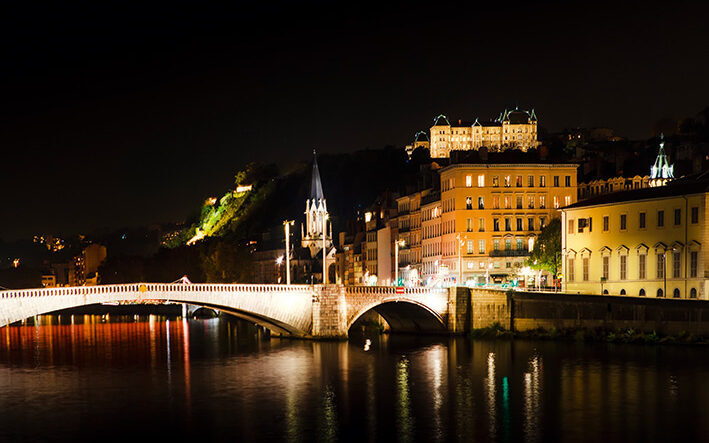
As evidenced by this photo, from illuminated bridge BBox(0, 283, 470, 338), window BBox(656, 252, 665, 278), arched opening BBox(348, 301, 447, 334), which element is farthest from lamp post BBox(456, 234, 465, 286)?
window BBox(656, 252, 665, 278)

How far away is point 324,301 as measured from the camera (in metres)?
68.3

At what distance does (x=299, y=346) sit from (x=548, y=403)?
24.9 meters

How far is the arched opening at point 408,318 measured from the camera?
71875 millimetres

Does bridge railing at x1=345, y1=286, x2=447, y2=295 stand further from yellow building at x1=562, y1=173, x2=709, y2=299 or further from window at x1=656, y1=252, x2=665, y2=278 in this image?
window at x1=656, y1=252, x2=665, y2=278

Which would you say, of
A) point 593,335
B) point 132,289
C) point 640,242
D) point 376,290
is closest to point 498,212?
point 640,242

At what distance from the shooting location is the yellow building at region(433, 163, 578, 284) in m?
88.3

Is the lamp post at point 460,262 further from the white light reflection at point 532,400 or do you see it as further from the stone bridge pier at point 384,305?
the white light reflection at point 532,400

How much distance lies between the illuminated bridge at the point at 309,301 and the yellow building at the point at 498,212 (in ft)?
50.1

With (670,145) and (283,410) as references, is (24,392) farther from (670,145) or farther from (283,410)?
(670,145)

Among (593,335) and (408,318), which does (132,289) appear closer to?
(408,318)

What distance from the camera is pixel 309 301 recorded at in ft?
225

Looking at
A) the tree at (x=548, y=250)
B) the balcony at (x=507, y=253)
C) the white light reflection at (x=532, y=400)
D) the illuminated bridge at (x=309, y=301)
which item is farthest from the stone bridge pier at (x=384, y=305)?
the balcony at (x=507, y=253)

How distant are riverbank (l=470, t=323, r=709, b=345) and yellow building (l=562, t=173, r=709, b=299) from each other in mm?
5403

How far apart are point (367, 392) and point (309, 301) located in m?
20.2
